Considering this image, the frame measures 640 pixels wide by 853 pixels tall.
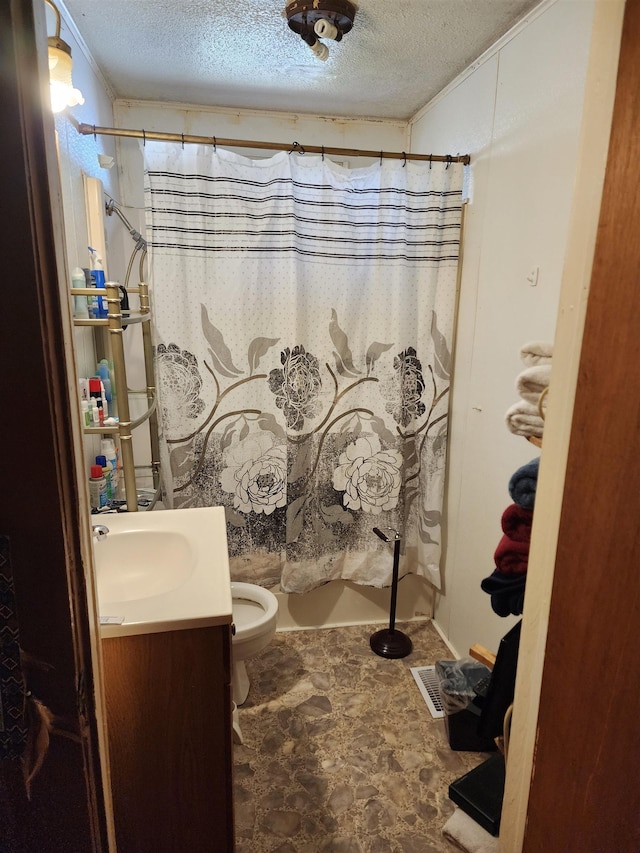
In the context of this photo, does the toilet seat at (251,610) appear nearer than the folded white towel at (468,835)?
No

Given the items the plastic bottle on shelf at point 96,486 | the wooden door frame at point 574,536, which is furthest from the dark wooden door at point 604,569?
the plastic bottle on shelf at point 96,486

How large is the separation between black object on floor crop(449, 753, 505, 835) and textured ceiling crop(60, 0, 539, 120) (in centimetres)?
238

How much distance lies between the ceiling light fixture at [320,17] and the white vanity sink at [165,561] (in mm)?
1549

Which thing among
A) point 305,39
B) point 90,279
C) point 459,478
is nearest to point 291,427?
point 459,478

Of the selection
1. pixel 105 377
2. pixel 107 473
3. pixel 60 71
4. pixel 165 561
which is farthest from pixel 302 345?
pixel 60 71

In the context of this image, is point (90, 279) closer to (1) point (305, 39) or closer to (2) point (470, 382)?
(1) point (305, 39)

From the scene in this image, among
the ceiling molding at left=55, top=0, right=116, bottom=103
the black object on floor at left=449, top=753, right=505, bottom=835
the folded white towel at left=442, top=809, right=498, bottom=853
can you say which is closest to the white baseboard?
the black object on floor at left=449, top=753, right=505, bottom=835

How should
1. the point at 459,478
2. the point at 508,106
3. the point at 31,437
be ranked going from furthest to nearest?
the point at 459,478 < the point at 508,106 < the point at 31,437

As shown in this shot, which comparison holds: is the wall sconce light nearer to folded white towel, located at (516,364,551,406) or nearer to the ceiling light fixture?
the ceiling light fixture

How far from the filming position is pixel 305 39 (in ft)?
5.54

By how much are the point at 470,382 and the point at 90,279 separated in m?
1.46

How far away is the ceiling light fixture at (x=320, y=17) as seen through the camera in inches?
60.2

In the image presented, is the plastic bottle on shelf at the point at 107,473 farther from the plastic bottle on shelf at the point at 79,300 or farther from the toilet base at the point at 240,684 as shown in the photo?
the toilet base at the point at 240,684

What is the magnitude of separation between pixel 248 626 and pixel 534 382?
1307 millimetres
